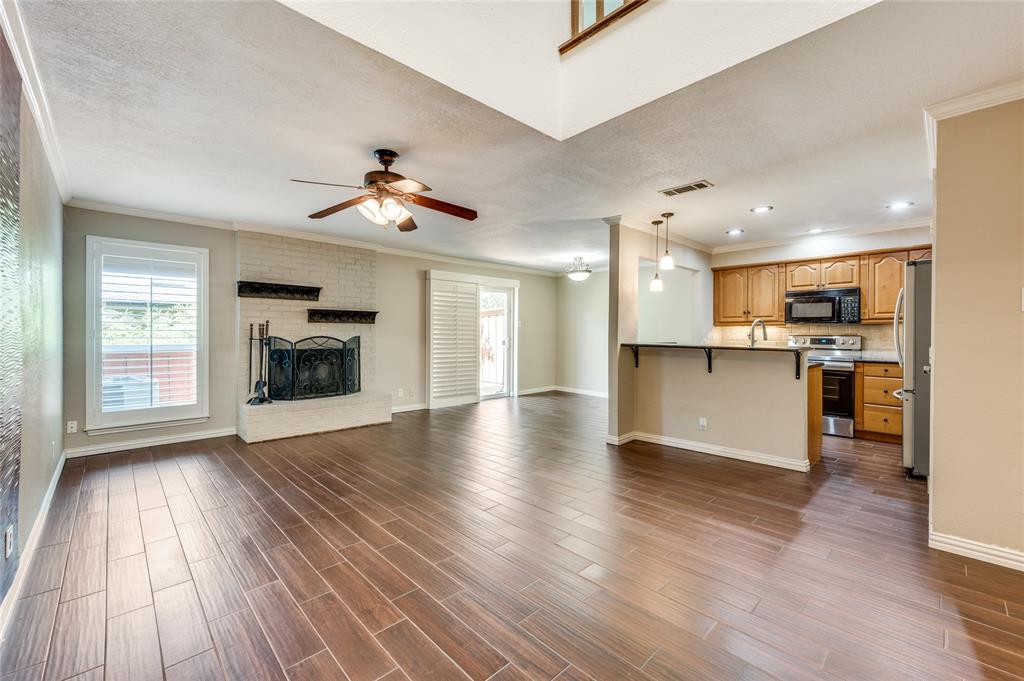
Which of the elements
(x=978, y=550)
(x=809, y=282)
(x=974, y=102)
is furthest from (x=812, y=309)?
(x=978, y=550)

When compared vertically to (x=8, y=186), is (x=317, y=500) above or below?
below

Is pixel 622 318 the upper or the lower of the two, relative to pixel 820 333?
upper

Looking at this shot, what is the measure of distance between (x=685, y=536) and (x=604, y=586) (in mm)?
801

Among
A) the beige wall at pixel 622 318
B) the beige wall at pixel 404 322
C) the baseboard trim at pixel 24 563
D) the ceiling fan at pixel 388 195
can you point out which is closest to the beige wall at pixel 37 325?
the baseboard trim at pixel 24 563

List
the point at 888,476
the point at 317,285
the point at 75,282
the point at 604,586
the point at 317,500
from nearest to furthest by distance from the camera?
the point at 604,586
the point at 317,500
the point at 888,476
the point at 75,282
the point at 317,285

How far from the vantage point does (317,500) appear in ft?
10.5

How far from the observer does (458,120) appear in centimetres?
258

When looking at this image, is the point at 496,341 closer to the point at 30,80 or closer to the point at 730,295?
the point at 730,295

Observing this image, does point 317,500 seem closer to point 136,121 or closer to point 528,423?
point 136,121

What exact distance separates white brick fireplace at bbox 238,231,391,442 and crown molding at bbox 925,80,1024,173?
583cm

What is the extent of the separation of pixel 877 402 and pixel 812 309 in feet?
4.31

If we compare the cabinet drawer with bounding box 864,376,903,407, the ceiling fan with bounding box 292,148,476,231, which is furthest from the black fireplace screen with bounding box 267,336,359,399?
the cabinet drawer with bounding box 864,376,903,407

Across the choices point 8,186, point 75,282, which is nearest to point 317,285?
point 75,282

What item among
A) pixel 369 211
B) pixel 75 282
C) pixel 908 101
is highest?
pixel 908 101
